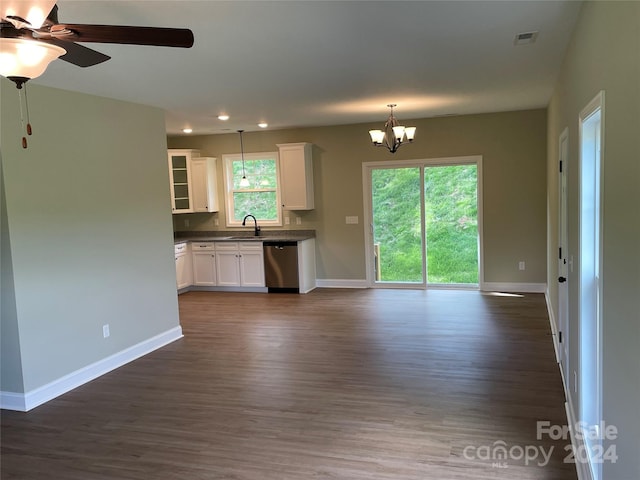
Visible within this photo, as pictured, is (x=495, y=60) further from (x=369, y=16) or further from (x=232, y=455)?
(x=232, y=455)

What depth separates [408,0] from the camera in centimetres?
250

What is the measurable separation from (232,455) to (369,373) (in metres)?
1.59

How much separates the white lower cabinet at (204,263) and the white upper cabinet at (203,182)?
26.3 inches

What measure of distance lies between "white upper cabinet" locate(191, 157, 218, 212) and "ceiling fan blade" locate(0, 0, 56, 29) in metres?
6.74

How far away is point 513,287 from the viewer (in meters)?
7.35

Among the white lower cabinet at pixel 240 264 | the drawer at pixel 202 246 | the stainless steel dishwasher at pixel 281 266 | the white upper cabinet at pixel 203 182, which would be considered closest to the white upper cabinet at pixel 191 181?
the white upper cabinet at pixel 203 182

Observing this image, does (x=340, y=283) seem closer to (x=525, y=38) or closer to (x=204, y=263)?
(x=204, y=263)

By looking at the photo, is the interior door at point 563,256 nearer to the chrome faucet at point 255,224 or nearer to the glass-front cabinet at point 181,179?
the chrome faucet at point 255,224

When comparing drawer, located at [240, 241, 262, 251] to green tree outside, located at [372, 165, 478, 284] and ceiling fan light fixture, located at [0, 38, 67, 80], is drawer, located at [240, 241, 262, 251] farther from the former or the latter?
ceiling fan light fixture, located at [0, 38, 67, 80]

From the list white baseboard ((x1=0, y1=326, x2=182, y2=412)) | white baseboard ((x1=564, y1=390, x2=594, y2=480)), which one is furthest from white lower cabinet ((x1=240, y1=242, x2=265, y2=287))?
white baseboard ((x1=564, y1=390, x2=594, y2=480))

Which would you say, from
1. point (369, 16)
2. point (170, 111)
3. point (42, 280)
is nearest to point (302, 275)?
point (170, 111)

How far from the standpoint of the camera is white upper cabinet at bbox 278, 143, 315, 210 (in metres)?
7.93

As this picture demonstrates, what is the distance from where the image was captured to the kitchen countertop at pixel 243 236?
318 inches

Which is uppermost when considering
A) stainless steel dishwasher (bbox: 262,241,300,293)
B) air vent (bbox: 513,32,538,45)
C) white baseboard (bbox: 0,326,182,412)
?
air vent (bbox: 513,32,538,45)
